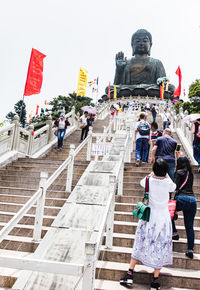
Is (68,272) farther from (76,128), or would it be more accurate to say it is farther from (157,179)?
(76,128)

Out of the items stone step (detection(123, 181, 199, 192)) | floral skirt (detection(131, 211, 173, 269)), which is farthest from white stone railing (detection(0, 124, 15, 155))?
floral skirt (detection(131, 211, 173, 269))

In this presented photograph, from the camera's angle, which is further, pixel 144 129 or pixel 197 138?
pixel 144 129

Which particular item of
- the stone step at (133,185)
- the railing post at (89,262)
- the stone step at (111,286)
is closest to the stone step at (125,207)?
the stone step at (133,185)

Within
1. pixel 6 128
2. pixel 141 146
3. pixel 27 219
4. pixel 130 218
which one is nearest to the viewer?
pixel 130 218

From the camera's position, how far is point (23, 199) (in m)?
5.98

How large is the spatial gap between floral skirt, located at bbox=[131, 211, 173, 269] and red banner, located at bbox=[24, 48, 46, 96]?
7.50 meters

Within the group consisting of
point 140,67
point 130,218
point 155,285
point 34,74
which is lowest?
point 155,285

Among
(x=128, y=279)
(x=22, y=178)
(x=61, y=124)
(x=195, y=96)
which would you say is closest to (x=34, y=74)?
(x=61, y=124)

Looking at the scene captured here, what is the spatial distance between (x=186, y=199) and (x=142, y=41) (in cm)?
3310

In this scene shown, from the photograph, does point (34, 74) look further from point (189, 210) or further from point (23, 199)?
point (189, 210)

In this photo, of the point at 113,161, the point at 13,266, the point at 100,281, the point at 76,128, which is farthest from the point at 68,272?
the point at 76,128

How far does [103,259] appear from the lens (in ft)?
12.9

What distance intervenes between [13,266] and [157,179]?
192 cm

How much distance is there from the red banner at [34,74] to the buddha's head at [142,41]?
86.7 ft
